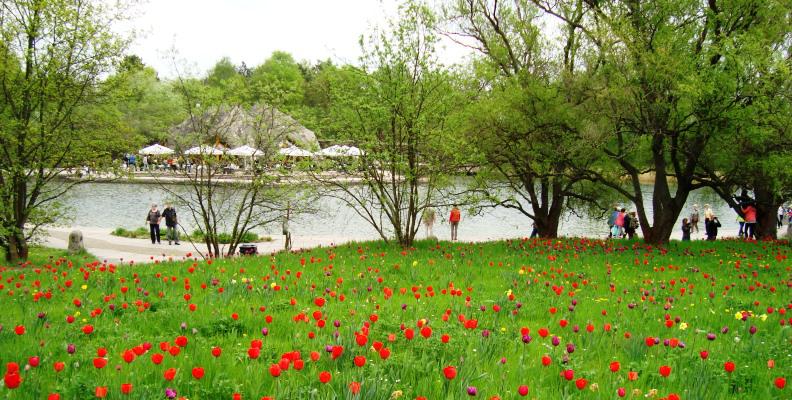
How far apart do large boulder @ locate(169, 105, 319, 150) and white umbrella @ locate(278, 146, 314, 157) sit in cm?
21

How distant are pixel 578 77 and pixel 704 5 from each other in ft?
11.3

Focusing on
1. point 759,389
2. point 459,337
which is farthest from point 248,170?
point 759,389

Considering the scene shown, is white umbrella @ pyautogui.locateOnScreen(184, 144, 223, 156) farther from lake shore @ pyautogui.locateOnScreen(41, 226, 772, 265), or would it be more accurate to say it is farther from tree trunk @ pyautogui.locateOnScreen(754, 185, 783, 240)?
tree trunk @ pyautogui.locateOnScreen(754, 185, 783, 240)

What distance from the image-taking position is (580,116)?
50.0 feet

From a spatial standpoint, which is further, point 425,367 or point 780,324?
point 780,324

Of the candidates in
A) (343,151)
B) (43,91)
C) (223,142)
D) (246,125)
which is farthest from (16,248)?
(343,151)

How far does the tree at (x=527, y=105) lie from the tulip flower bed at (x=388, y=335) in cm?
631

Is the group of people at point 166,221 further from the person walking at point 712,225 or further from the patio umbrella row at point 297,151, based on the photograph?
the person walking at point 712,225

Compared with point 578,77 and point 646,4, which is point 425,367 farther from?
point 578,77

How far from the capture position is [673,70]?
12.1 meters

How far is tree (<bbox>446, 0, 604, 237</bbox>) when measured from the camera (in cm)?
1511

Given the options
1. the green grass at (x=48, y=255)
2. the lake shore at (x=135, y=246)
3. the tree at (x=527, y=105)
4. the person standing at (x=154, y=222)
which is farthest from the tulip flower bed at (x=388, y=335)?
the person standing at (x=154, y=222)

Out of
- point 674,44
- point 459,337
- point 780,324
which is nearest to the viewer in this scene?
point 459,337

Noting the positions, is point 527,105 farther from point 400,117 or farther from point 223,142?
point 223,142
